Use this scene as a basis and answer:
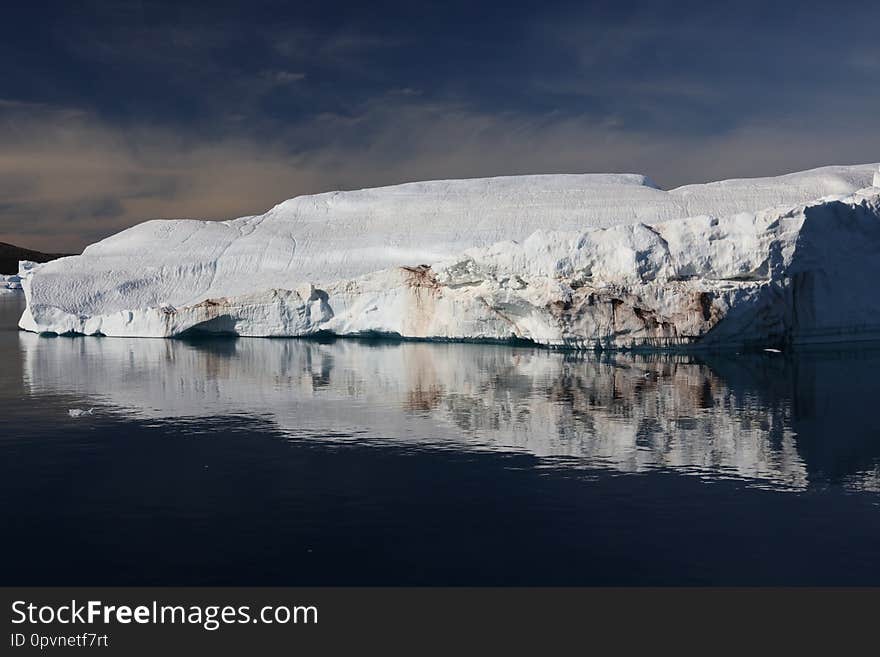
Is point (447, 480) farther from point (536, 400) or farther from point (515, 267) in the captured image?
point (515, 267)

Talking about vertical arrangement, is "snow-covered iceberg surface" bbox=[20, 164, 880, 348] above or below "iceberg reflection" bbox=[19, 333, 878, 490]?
above

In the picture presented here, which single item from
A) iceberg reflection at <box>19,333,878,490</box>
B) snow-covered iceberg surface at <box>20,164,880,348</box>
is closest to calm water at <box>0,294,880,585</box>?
iceberg reflection at <box>19,333,878,490</box>

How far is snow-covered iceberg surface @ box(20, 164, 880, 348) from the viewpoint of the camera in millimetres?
22141

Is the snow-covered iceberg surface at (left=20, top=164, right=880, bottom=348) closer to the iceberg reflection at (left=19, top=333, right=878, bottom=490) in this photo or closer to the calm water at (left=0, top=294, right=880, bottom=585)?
the iceberg reflection at (left=19, top=333, right=878, bottom=490)

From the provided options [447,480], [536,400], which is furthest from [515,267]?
[447,480]

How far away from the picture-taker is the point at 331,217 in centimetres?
3528

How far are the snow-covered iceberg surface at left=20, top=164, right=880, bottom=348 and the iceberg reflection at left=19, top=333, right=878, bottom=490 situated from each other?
1548 millimetres

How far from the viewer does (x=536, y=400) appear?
1493 cm

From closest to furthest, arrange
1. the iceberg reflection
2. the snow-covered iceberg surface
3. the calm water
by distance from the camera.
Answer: the calm water
the iceberg reflection
the snow-covered iceberg surface

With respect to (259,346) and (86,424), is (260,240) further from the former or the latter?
(86,424)

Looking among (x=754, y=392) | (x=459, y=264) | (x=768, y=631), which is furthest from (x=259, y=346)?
(x=768, y=631)

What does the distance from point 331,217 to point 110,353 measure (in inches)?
506

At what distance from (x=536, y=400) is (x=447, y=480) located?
5.62 metres

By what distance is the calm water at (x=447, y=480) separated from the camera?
7.02m
